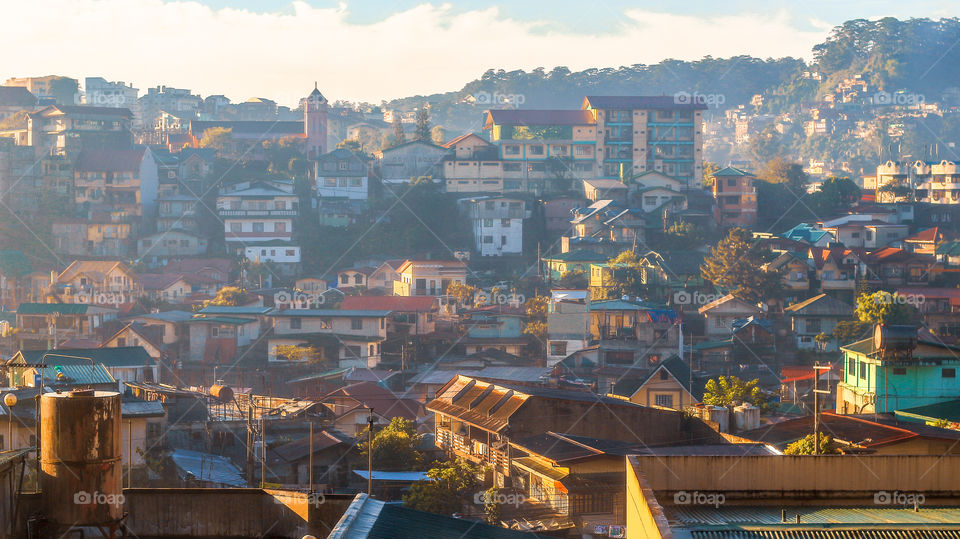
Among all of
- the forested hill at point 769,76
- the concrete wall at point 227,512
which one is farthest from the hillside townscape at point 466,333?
the forested hill at point 769,76

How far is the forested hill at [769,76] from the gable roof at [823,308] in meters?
45.6

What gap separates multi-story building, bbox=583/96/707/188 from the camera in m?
41.1

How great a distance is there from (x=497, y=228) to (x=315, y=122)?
479 inches

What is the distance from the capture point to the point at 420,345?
26703 millimetres

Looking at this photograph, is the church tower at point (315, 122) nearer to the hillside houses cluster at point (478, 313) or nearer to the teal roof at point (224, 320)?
the hillside houses cluster at point (478, 313)

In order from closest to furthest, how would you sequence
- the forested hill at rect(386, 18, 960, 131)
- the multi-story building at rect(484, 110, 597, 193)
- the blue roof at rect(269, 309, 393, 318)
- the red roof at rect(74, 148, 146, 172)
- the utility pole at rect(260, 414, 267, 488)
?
the utility pole at rect(260, 414, 267, 488), the blue roof at rect(269, 309, 393, 318), the red roof at rect(74, 148, 146, 172), the multi-story building at rect(484, 110, 597, 193), the forested hill at rect(386, 18, 960, 131)

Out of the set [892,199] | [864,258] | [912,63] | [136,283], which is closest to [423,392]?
[136,283]

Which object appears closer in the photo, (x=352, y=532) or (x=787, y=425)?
(x=352, y=532)

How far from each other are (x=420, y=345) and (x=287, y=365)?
299 centimetres

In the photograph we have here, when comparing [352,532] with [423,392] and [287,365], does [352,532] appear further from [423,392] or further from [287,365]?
[287,365]

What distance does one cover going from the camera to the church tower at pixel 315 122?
145 ft

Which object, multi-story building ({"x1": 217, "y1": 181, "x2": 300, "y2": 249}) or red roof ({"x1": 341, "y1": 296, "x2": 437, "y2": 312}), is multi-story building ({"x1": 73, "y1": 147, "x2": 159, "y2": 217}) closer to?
multi-story building ({"x1": 217, "y1": 181, "x2": 300, "y2": 249})

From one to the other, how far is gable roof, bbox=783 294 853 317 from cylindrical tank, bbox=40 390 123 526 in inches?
912

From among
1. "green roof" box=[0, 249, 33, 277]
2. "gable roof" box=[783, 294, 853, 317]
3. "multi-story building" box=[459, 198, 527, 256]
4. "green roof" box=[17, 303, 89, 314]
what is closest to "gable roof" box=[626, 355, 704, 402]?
"gable roof" box=[783, 294, 853, 317]
